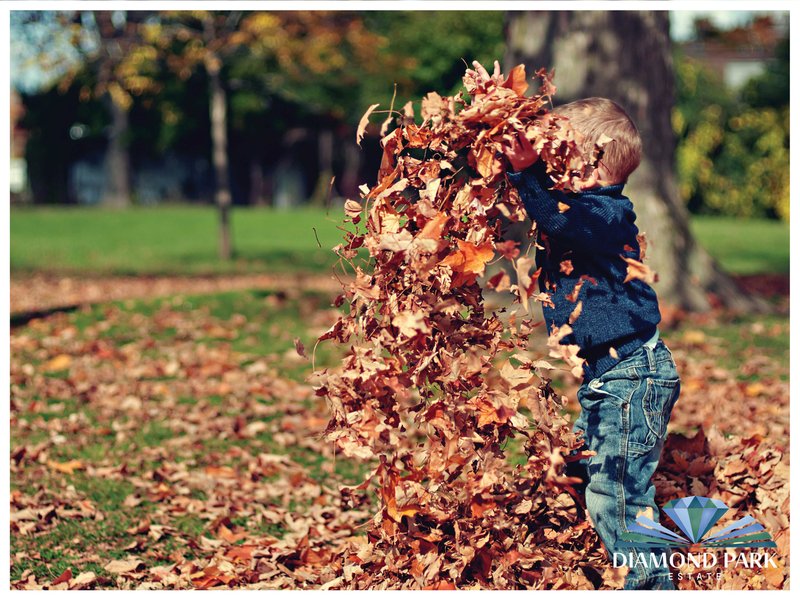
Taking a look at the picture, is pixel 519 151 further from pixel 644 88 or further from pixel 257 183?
pixel 257 183

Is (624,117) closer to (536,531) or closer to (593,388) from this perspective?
(593,388)

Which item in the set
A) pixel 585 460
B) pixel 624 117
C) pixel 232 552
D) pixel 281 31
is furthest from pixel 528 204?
pixel 281 31

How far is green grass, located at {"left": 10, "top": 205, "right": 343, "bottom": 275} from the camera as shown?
51.0 feet

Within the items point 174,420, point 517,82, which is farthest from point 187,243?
point 517,82

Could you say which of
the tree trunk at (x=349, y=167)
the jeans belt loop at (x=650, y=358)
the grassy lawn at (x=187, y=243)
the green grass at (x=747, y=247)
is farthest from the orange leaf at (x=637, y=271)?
the tree trunk at (x=349, y=167)

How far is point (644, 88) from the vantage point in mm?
8922

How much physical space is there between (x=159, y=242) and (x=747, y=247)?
12.0 metres

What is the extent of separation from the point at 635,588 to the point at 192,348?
582 centimetres

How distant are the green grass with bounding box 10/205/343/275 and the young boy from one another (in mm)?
11603

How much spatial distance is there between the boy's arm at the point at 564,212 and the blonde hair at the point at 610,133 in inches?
6.2

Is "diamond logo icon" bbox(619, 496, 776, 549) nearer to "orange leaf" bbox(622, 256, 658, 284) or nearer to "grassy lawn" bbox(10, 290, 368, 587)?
"orange leaf" bbox(622, 256, 658, 284)

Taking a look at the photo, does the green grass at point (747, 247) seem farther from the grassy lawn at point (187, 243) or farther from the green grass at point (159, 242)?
the green grass at point (159, 242)

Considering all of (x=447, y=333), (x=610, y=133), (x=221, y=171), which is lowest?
(x=447, y=333)

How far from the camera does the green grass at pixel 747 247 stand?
15.2 meters
